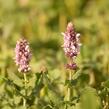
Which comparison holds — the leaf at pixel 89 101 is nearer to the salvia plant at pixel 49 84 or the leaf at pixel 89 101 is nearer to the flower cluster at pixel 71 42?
the salvia plant at pixel 49 84

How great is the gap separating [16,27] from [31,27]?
27cm

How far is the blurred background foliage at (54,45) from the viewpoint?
9.34 ft

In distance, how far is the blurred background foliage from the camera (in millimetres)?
2846

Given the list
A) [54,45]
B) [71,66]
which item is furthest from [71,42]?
[54,45]

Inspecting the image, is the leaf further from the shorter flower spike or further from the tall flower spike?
the tall flower spike

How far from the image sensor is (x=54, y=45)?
17.8ft

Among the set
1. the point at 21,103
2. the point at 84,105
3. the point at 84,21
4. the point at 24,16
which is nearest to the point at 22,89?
the point at 21,103

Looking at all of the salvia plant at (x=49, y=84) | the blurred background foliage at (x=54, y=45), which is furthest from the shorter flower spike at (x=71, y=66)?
the blurred background foliage at (x=54, y=45)

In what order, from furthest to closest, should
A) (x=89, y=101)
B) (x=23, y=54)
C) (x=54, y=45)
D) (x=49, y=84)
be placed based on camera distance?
(x=54, y=45) < (x=49, y=84) < (x=23, y=54) < (x=89, y=101)

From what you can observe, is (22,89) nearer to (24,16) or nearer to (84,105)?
(84,105)

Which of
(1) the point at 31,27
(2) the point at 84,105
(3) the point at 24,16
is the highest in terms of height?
(3) the point at 24,16

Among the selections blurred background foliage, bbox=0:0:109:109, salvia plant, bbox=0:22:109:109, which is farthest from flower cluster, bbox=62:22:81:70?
blurred background foliage, bbox=0:0:109:109

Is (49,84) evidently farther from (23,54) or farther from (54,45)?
(54,45)

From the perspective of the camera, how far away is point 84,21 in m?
5.91
